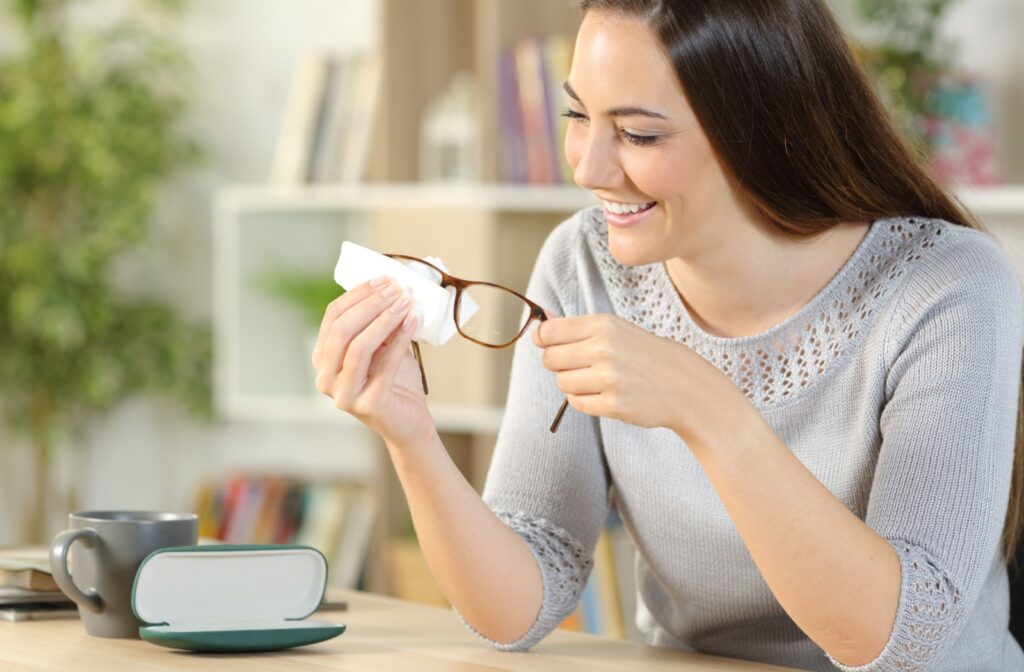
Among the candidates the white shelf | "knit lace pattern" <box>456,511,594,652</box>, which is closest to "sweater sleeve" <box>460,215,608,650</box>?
"knit lace pattern" <box>456,511,594,652</box>

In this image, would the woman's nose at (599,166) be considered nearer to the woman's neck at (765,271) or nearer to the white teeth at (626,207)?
the white teeth at (626,207)

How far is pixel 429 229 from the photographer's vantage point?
314 centimetres

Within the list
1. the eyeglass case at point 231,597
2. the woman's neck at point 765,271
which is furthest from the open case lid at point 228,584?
the woman's neck at point 765,271

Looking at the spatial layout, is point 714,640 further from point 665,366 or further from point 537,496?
point 665,366

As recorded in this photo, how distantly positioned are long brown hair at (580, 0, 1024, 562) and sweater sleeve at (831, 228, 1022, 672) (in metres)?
0.12

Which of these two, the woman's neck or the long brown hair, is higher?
the long brown hair

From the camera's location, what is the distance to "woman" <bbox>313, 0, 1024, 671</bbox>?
4.09ft

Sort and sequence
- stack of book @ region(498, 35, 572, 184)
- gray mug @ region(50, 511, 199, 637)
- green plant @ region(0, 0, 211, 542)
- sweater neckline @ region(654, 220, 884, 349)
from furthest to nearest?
green plant @ region(0, 0, 211, 542)
stack of book @ region(498, 35, 572, 184)
sweater neckline @ region(654, 220, 884, 349)
gray mug @ region(50, 511, 199, 637)

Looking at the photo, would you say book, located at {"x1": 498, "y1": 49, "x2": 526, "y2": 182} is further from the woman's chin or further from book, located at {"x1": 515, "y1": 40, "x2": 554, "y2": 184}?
the woman's chin

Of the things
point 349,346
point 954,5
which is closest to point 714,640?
point 349,346

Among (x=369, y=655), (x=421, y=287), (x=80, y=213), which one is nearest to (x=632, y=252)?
(x=421, y=287)

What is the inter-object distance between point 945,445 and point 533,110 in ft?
5.78

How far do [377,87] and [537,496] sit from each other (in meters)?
1.91

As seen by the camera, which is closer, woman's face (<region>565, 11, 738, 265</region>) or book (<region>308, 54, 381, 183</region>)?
woman's face (<region>565, 11, 738, 265</region>)
